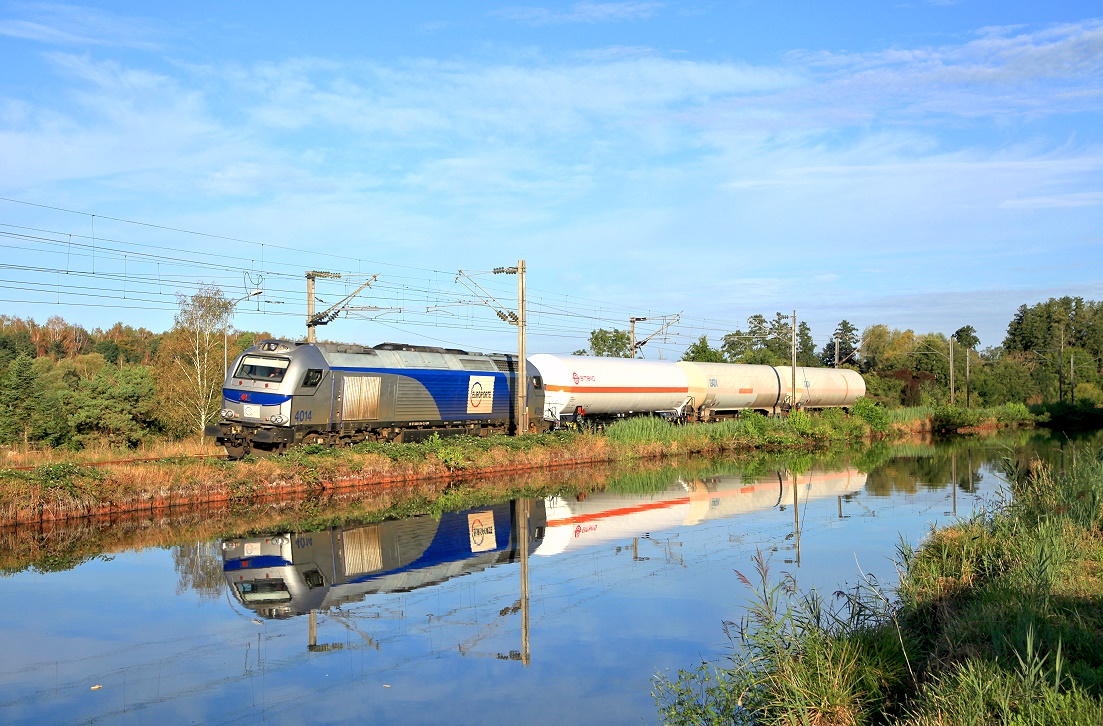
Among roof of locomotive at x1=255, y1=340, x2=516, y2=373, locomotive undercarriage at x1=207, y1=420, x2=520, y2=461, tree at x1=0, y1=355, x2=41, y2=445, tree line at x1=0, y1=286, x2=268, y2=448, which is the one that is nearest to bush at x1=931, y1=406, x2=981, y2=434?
roof of locomotive at x1=255, y1=340, x2=516, y2=373

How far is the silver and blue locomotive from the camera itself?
2611cm

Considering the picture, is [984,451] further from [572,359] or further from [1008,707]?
[1008,707]

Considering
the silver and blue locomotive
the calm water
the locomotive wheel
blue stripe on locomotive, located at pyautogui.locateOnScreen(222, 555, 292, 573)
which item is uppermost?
the silver and blue locomotive

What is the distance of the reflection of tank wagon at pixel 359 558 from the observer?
44.7 ft

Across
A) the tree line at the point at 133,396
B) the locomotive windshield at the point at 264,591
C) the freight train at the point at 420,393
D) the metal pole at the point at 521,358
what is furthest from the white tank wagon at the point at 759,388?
the locomotive windshield at the point at 264,591

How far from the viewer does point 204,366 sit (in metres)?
39.6

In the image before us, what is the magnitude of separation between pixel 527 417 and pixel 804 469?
10.6 meters

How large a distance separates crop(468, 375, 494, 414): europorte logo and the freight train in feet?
0.15

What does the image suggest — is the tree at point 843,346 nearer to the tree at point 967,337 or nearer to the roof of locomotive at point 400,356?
the tree at point 967,337

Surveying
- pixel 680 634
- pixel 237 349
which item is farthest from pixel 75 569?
pixel 237 349

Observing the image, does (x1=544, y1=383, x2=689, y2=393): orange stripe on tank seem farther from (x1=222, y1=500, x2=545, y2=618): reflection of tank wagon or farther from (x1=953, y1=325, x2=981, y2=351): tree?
(x1=953, y1=325, x2=981, y2=351): tree

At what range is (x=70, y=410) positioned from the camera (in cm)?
3691

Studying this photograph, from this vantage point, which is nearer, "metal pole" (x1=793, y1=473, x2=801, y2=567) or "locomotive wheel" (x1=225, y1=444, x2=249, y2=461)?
"metal pole" (x1=793, y1=473, x2=801, y2=567)

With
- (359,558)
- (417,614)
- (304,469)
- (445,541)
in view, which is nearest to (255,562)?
(359,558)
